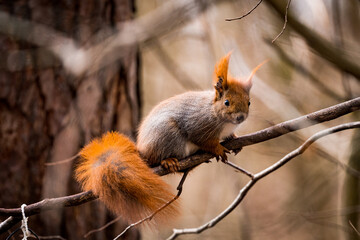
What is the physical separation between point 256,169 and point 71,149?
275cm

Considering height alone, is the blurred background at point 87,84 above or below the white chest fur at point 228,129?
above

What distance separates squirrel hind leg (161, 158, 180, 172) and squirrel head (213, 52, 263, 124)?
0.40 m

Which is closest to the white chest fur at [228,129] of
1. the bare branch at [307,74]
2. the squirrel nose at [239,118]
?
the squirrel nose at [239,118]

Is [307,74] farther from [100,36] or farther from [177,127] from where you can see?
[100,36]

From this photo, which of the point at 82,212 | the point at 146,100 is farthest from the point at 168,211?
the point at 146,100

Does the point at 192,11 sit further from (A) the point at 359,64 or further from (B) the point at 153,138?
(A) the point at 359,64

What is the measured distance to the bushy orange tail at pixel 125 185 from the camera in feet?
6.42

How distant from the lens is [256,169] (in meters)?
5.00

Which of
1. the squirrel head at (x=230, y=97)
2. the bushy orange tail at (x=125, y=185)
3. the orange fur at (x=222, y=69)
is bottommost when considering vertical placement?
the bushy orange tail at (x=125, y=185)

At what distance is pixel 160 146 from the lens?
2.44 meters

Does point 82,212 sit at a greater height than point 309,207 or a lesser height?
greater

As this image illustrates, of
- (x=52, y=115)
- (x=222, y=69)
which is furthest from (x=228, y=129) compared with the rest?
(x=52, y=115)

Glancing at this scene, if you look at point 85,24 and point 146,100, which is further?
point 146,100

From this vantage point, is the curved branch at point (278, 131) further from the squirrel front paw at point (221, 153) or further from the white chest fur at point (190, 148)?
the white chest fur at point (190, 148)
